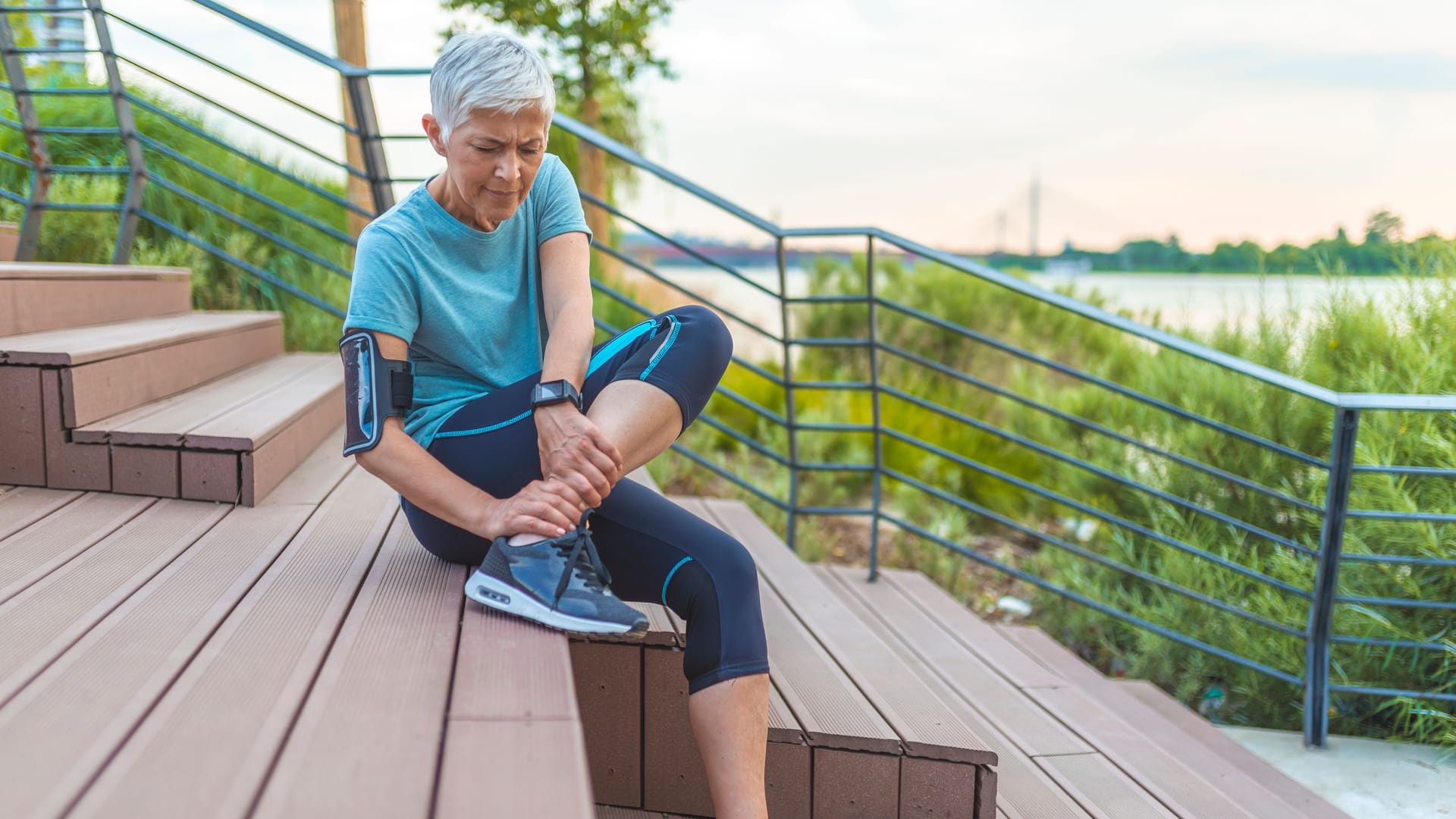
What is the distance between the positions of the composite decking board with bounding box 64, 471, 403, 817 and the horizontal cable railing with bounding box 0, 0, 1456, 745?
1182 millimetres

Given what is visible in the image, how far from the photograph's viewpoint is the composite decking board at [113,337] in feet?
5.77

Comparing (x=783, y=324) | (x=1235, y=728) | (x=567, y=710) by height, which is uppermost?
(x=783, y=324)

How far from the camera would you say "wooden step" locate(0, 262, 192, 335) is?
6.57 feet

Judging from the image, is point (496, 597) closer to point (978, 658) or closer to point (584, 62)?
point (978, 658)

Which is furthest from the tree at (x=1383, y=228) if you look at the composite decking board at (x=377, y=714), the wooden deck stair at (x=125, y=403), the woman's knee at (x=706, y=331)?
the wooden deck stair at (x=125, y=403)

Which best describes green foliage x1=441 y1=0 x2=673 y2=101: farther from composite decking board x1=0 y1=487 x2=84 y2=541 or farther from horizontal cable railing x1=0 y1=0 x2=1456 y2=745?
composite decking board x1=0 y1=487 x2=84 y2=541

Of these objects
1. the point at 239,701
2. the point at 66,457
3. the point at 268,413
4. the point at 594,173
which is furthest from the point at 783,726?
the point at 594,173

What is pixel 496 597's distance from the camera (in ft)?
4.08

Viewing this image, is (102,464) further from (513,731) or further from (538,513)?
(513,731)

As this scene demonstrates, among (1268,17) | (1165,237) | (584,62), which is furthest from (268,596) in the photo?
(1268,17)

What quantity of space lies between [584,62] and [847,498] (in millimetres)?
3493

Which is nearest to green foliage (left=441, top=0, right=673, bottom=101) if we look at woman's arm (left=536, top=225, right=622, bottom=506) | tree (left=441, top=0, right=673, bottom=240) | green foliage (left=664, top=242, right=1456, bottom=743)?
tree (left=441, top=0, right=673, bottom=240)

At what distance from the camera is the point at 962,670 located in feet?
7.04

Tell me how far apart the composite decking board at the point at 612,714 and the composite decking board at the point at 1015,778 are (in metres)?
0.54
